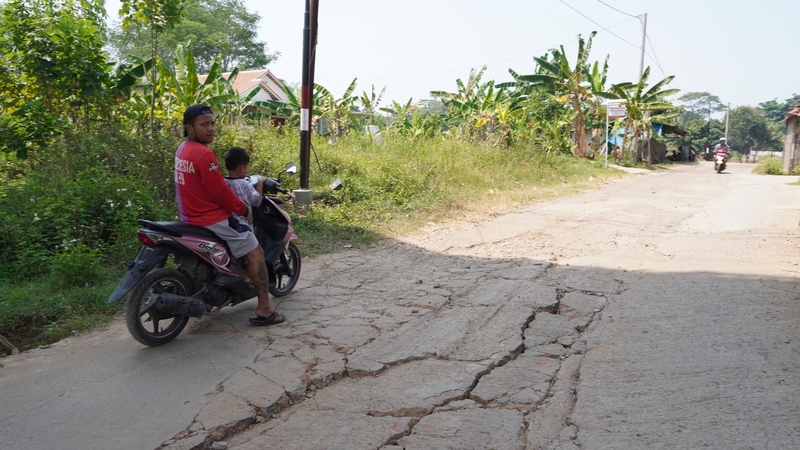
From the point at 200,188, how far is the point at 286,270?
1365mm

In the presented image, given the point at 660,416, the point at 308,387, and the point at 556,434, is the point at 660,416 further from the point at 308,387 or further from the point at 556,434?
the point at 308,387

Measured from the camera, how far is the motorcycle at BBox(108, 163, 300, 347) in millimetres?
3520

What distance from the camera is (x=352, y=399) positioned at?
3.01 meters

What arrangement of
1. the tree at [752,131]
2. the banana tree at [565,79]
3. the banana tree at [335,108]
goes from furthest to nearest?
the tree at [752,131] → the banana tree at [565,79] → the banana tree at [335,108]

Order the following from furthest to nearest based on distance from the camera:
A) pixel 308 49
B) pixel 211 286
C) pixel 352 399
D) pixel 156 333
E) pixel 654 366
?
pixel 308 49 < pixel 211 286 < pixel 156 333 < pixel 654 366 < pixel 352 399

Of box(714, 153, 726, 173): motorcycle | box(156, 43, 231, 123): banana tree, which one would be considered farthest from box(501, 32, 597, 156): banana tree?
box(156, 43, 231, 123): banana tree

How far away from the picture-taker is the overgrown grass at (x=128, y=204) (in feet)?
14.8

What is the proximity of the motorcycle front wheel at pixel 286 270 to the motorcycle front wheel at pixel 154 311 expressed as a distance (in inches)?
39.0

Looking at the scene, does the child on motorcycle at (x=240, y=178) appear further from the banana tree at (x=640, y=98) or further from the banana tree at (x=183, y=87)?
the banana tree at (x=640, y=98)

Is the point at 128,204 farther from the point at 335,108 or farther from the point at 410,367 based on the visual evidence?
the point at 335,108

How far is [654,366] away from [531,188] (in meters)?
10.6

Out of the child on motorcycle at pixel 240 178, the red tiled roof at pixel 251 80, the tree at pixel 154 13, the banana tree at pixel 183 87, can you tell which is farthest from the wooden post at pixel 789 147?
the child on motorcycle at pixel 240 178

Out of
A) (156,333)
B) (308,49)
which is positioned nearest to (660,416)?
(156,333)

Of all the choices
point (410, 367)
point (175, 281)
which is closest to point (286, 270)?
point (175, 281)
